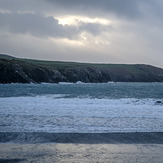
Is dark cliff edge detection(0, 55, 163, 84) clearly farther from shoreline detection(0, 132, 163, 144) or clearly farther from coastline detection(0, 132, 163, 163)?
coastline detection(0, 132, 163, 163)

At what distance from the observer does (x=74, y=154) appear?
27.9 ft

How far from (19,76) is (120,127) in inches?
3608

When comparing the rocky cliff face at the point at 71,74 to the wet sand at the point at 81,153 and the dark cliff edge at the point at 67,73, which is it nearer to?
the dark cliff edge at the point at 67,73

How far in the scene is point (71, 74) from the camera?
4968 inches

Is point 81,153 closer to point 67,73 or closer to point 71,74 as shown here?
point 67,73

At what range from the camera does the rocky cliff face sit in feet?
327

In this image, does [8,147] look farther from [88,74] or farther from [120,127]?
[88,74]

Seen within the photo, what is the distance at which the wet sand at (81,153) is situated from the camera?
789 centimetres

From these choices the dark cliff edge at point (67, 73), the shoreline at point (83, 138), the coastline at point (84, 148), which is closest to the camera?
the coastline at point (84, 148)

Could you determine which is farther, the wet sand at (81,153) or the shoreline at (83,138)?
the shoreline at (83,138)

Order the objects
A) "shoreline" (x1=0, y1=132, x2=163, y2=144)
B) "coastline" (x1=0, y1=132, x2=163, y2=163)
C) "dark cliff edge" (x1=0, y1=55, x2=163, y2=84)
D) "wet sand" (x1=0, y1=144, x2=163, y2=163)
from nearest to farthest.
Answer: "wet sand" (x1=0, y1=144, x2=163, y2=163)
"coastline" (x1=0, y1=132, x2=163, y2=163)
"shoreline" (x1=0, y1=132, x2=163, y2=144)
"dark cliff edge" (x1=0, y1=55, x2=163, y2=84)

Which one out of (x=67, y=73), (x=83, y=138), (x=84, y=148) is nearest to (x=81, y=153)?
(x=84, y=148)

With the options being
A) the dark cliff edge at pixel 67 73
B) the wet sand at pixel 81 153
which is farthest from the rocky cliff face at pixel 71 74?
the wet sand at pixel 81 153

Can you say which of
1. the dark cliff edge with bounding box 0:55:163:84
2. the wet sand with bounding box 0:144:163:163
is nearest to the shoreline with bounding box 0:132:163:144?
the wet sand with bounding box 0:144:163:163
